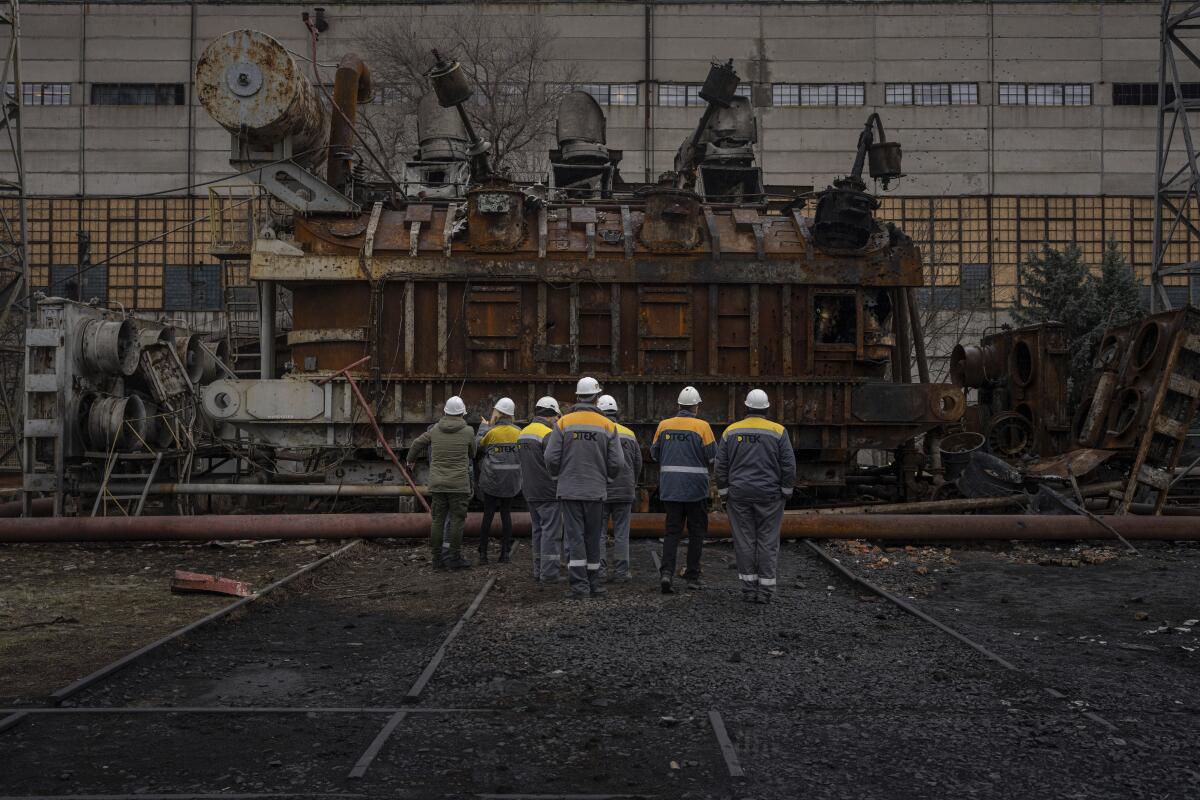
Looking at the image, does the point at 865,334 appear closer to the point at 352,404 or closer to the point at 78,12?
the point at 352,404

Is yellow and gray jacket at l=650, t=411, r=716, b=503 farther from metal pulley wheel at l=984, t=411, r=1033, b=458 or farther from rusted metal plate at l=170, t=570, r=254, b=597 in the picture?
metal pulley wheel at l=984, t=411, r=1033, b=458

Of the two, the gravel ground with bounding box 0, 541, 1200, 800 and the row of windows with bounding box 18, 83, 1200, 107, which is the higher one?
the row of windows with bounding box 18, 83, 1200, 107

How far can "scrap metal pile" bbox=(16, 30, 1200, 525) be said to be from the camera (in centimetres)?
1174

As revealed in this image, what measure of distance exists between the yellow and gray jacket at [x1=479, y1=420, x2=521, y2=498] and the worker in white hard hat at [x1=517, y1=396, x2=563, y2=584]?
1.42 ft

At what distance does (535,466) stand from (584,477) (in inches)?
36.0

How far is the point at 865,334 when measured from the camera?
1218cm

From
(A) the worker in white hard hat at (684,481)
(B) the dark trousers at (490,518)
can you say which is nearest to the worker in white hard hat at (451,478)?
(B) the dark trousers at (490,518)

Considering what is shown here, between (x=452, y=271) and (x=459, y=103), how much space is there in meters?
2.72

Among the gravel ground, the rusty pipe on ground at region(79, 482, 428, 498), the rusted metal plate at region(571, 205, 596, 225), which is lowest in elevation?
the gravel ground

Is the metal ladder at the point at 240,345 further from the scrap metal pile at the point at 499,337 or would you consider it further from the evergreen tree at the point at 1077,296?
the evergreen tree at the point at 1077,296

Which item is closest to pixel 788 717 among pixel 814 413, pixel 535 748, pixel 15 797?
pixel 535 748

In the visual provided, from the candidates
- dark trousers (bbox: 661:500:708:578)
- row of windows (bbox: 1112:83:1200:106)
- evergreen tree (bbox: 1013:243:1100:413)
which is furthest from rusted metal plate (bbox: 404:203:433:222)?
row of windows (bbox: 1112:83:1200:106)

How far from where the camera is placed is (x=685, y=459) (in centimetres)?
814

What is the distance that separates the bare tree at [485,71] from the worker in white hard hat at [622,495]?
18542 mm
